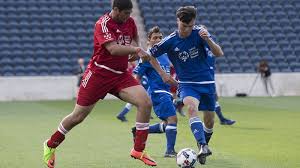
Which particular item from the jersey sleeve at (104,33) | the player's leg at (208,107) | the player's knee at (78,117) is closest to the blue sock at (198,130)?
the player's leg at (208,107)

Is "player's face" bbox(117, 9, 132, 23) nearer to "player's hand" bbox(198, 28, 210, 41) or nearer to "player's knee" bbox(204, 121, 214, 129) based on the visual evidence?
"player's hand" bbox(198, 28, 210, 41)

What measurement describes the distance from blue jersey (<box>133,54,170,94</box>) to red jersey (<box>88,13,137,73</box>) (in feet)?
8.76

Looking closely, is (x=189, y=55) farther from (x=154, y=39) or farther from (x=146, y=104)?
(x=154, y=39)

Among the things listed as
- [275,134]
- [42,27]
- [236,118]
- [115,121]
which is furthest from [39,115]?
[42,27]

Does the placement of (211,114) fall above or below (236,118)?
above

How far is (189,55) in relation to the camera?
9.99m

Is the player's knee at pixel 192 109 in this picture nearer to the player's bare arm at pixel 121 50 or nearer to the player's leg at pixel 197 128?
the player's leg at pixel 197 128

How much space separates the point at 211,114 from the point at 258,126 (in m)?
6.42

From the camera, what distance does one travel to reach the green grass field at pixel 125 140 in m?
10.1

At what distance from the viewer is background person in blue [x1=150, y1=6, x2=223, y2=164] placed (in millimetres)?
9719

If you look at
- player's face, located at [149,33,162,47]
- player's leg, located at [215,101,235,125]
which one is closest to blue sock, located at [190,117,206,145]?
player's face, located at [149,33,162,47]

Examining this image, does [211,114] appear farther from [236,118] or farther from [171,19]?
[171,19]

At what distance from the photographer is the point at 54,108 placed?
2366 cm

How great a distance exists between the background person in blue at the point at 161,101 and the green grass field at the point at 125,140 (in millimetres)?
328
